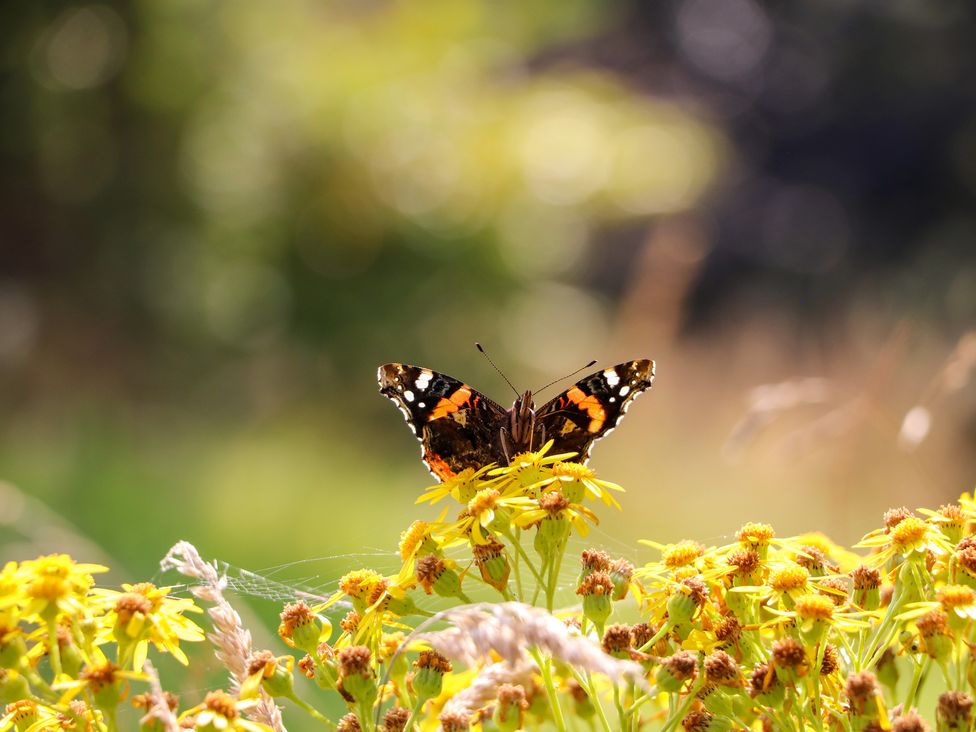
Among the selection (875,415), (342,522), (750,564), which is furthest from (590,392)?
(342,522)

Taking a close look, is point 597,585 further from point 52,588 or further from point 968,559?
point 52,588

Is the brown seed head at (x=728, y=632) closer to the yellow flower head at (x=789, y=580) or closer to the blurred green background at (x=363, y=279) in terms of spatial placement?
the yellow flower head at (x=789, y=580)

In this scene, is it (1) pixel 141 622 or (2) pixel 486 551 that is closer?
(1) pixel 141 622

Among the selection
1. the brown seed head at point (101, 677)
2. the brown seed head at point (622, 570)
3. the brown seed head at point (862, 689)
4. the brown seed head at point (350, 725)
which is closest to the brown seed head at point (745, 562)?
the brown seed head at point (622, 570)

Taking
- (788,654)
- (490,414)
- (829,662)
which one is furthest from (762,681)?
(490,414)

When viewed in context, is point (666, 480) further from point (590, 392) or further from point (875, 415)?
point (590, 392)
